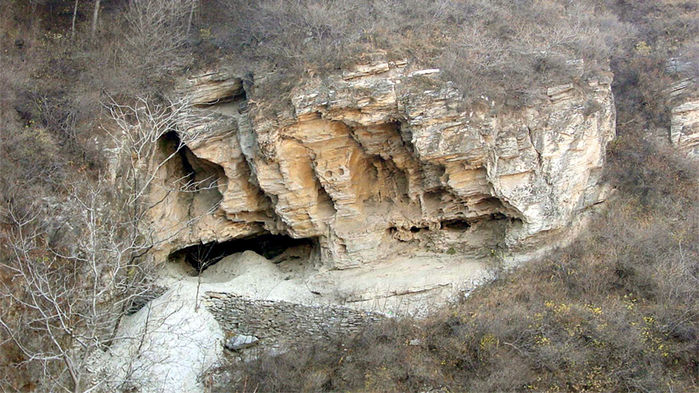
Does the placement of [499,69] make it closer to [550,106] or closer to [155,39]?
[550,106]

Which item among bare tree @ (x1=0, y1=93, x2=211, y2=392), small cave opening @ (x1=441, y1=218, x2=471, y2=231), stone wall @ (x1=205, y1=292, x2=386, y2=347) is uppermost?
bare tree @ (x1=0, y1=93, x2=211, y2=392)

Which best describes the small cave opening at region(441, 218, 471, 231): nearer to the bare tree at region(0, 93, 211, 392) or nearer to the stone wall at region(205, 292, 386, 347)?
the stone wall at region(205, 292, 386, 347)

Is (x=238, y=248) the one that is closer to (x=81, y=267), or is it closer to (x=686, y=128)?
(x=81, y=267)

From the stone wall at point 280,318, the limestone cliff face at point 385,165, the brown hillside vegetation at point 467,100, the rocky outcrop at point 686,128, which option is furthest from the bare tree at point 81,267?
the rocky outcrop at point 686,128

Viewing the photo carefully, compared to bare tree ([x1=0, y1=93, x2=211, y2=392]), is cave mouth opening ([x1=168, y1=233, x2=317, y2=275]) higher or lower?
lower

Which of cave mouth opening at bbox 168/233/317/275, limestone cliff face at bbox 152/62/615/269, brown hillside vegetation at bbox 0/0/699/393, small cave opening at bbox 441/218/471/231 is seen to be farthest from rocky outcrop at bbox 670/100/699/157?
cave mouth opening at bbox 168/233/317/275

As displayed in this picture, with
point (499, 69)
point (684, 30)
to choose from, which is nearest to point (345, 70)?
point (499, 69)
